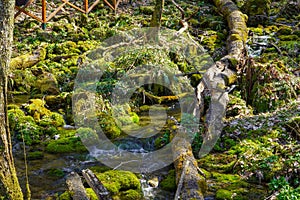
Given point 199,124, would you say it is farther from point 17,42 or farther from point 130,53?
point 17,42

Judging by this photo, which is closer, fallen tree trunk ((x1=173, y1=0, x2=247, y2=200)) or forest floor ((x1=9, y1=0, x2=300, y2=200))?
fallen tree trunk ((x1=173, y1=0, x2=247, y2=200))

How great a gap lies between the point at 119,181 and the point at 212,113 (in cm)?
264

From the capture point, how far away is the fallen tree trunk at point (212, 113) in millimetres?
6316

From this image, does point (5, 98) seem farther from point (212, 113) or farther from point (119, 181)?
point (212, 113)

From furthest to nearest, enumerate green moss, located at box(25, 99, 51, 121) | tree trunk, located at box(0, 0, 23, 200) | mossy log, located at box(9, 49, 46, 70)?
1. mossy log, located at box(9, 49, 46, 70)
2. green moss, located at box(25, 99, 51, 121)
3. tree trunk, located at box(0, 0, 23, 200)

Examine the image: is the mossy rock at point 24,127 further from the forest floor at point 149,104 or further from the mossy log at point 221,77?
the mossy log at point 221,77

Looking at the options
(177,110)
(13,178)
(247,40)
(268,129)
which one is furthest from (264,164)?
(247,40)

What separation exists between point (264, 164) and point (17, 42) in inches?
339

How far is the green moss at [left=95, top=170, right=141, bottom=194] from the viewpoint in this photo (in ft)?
21.7

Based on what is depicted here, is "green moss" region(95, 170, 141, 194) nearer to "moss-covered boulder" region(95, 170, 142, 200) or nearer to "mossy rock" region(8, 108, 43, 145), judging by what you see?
"moss-covered boulder" region(95, 170, 142, 200)

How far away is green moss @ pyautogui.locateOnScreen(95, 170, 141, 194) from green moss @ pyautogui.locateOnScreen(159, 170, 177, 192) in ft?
1.28

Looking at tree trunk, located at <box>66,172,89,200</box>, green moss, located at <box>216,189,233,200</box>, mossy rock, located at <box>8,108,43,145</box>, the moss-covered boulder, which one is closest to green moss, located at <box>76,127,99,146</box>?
mossy rock, located at <box>8,108,43,145</box>

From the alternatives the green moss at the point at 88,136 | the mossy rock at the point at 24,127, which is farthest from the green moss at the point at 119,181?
the mossy rock at the point at 24,127

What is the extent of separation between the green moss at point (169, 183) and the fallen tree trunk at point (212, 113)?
151 mm
